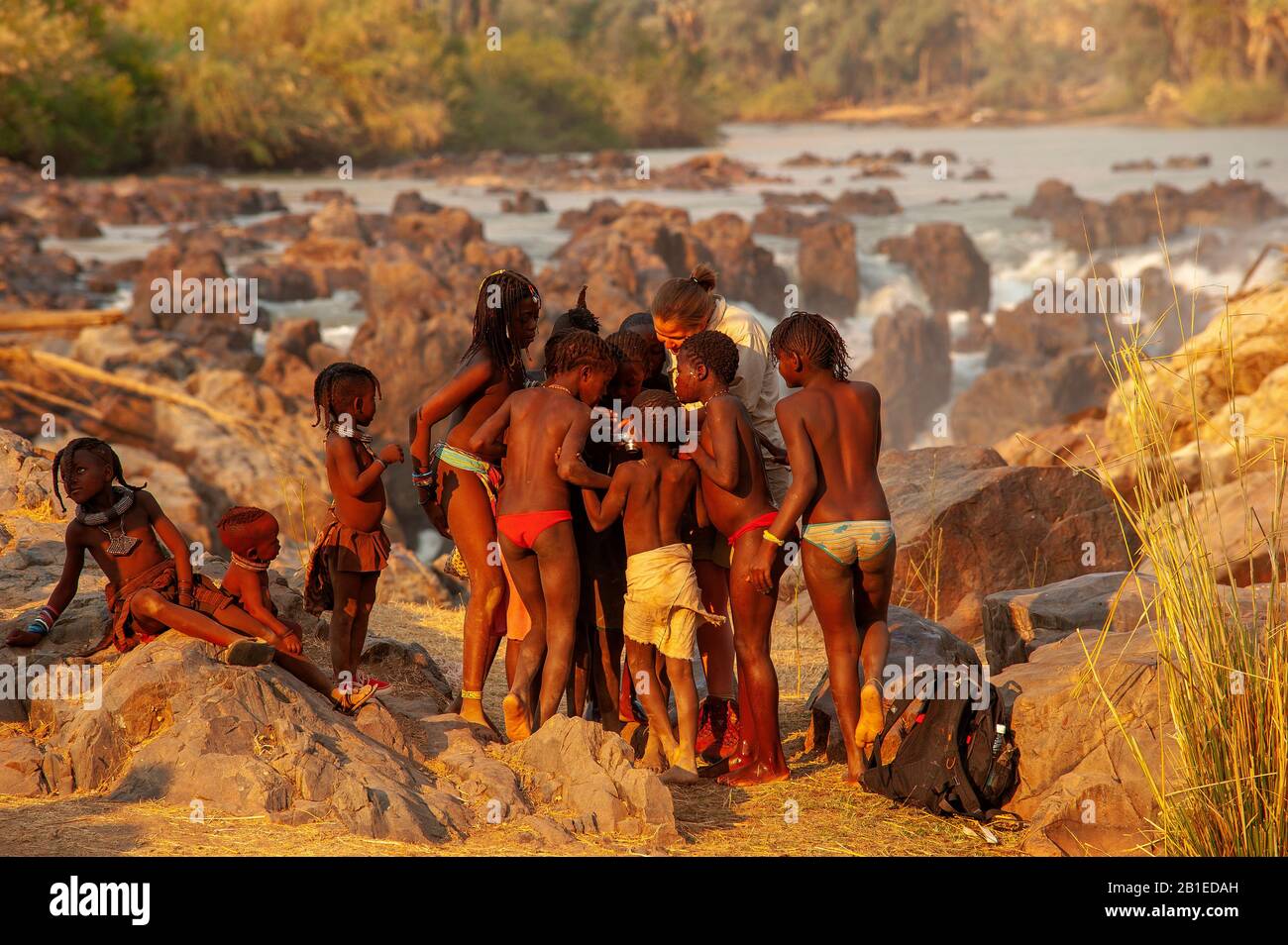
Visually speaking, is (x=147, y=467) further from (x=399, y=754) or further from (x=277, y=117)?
(x=277, y=117)

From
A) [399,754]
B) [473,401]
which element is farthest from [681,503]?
[399,754]

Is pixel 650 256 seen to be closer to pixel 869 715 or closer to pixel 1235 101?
pixel 869 715

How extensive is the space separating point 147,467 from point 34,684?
9293 millimetres

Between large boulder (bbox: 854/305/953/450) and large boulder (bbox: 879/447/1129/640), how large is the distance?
14961 millimetres

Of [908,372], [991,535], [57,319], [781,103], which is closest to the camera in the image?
[991,535]

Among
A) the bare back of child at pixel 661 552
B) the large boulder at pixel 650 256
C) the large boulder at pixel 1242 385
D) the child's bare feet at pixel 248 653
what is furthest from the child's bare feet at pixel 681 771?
the large boulder at pixel 650 256

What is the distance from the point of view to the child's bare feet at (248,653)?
4.62 m

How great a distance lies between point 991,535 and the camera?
8.62 meters

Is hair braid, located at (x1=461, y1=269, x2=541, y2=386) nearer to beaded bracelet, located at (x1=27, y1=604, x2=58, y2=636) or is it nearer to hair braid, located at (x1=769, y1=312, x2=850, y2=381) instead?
hair braid, located at (x1=769, y1=312, x2=850, y2=381)

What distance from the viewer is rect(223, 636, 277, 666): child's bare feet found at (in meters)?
4.62

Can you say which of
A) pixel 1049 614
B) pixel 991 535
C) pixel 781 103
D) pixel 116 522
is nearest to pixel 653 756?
pixel 116 522

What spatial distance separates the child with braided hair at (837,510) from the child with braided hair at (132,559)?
75.2 inches

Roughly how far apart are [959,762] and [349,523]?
2.35m

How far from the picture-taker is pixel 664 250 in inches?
992
